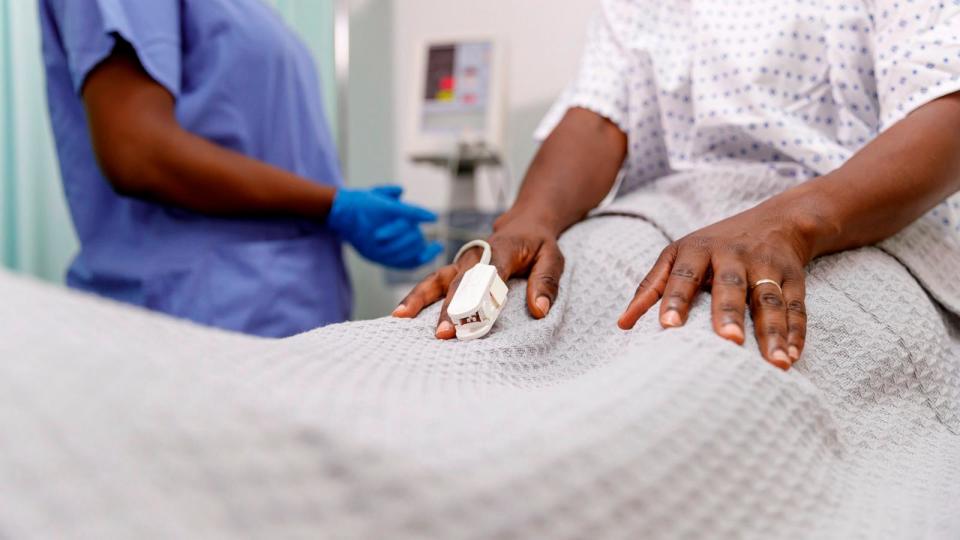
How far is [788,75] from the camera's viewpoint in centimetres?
77

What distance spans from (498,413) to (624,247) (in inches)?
14.0

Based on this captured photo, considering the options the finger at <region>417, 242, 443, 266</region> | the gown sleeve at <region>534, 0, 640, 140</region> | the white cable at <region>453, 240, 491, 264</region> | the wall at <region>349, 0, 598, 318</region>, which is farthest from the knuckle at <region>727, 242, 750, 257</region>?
the wall at <region>349, 0, 598, 318</region>

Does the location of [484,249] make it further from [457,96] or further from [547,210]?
[457,96]

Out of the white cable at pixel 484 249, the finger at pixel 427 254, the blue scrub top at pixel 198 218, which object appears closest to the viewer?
the white cable at pixel 484 249

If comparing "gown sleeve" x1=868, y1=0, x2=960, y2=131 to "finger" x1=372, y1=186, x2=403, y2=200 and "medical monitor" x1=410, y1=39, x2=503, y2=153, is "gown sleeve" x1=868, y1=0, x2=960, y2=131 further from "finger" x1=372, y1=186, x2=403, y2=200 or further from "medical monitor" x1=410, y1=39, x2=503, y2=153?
"medical monitor" x1=410, y1=39, x2=503, y2=153

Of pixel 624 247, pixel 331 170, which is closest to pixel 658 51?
pixel 624 247

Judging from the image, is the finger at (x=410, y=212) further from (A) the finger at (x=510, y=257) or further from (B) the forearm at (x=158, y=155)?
(A) the finger at (x=510, y=257)

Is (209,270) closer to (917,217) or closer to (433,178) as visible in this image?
(917,217)

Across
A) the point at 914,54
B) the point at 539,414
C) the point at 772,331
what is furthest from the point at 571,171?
the point at 539,414

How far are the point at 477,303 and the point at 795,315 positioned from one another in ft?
0.69

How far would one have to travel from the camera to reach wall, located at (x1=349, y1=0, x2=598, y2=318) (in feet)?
7.83

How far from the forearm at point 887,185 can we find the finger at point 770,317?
98 mm

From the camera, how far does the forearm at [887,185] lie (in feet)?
1.92

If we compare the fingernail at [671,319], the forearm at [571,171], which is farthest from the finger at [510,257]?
the fingernail at [671,319]
